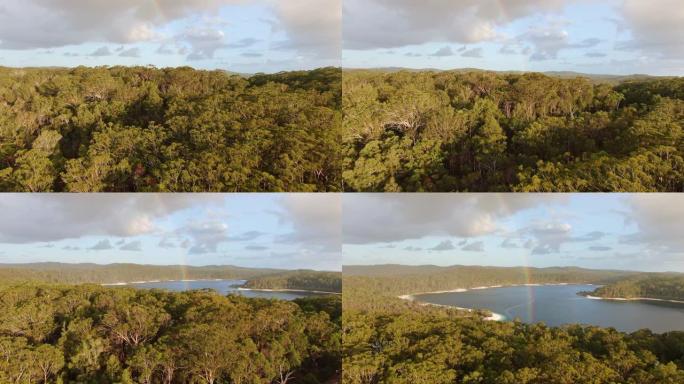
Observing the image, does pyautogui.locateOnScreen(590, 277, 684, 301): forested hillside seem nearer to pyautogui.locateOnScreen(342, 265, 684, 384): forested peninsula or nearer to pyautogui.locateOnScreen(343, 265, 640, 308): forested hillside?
pyautogui.locateOnScreen(342, 265, 684, 384): forested peninsula

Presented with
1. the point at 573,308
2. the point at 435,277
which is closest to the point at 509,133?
the point at 435,277

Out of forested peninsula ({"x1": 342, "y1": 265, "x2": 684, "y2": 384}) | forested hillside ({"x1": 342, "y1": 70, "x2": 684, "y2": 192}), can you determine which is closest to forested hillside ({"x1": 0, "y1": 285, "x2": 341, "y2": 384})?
forested peninsula ({"x1": 342, "y1": 265, "x2": 684, "y2": 384})

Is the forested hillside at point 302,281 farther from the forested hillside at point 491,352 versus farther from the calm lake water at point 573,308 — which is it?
the calm lake water at point 573,308

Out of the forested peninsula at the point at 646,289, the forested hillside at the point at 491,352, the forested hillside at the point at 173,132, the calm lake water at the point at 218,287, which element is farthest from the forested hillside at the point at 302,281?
the forested peninsula at the point at 646,289

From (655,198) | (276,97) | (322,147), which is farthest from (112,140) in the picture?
(655,198)

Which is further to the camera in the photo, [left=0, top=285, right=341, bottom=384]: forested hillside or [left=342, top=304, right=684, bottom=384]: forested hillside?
[left=0, top=285, right=341, bottom=384]: forested hillside

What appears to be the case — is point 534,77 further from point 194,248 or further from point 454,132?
point 194,248
